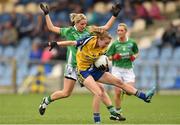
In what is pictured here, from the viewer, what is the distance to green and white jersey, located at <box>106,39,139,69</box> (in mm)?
20047

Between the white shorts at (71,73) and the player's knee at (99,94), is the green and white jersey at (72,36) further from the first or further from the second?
the player's knee at (99,94)

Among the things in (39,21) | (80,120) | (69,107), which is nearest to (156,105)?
(69,107)

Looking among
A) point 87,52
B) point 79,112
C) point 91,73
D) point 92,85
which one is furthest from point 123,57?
point 92,85

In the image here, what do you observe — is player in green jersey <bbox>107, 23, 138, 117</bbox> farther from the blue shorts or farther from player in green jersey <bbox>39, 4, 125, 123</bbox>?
the blue shorts

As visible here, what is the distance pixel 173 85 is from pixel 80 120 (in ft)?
46.1

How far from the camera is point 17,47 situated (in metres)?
36.2

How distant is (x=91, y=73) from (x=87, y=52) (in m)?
0.46

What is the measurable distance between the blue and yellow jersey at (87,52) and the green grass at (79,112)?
1.19 metres

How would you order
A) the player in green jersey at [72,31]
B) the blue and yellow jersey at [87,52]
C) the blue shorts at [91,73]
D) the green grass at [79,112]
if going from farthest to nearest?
1. the player in green jersey at [72,31]
2. the green grass at [79,112]
3. the blue shorts at [91,73]
4. the blue and yellow jersey at [87,52]

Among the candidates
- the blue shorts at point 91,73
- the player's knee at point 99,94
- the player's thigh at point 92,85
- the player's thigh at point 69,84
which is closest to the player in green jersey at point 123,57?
the player's thigh at point 69,84

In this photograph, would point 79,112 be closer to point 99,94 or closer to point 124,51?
point 124,51

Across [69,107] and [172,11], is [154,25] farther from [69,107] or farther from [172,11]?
[69,107]

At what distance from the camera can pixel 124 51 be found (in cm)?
2006

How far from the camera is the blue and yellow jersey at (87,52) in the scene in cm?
1686
